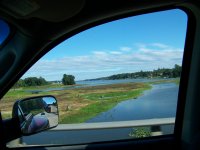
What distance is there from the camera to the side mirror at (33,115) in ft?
8.75

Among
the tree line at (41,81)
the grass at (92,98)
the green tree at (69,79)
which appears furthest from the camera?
the grass at (92,98)

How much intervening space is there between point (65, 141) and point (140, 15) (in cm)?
119

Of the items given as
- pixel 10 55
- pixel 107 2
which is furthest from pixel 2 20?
pixel 107 2

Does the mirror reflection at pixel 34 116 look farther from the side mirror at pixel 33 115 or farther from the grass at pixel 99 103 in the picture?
the grass at pixel 99 103

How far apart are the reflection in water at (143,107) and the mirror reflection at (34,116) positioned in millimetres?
674

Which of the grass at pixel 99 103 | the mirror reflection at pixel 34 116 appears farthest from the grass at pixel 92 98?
the mirror reflection at pixel 34 116

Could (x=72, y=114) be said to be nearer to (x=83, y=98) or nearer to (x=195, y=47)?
(x=83, y=98)

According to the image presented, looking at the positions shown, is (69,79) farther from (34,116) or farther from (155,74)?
(155,74)

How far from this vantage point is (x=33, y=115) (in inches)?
105

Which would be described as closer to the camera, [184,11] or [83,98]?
[184,11]

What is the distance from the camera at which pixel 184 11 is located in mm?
3066

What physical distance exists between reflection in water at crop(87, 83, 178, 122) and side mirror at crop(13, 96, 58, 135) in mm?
676

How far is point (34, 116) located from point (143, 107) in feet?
3.33

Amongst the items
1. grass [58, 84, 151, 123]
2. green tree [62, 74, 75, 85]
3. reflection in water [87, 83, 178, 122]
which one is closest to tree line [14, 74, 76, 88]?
green tree [62, 74, 75, 85]
